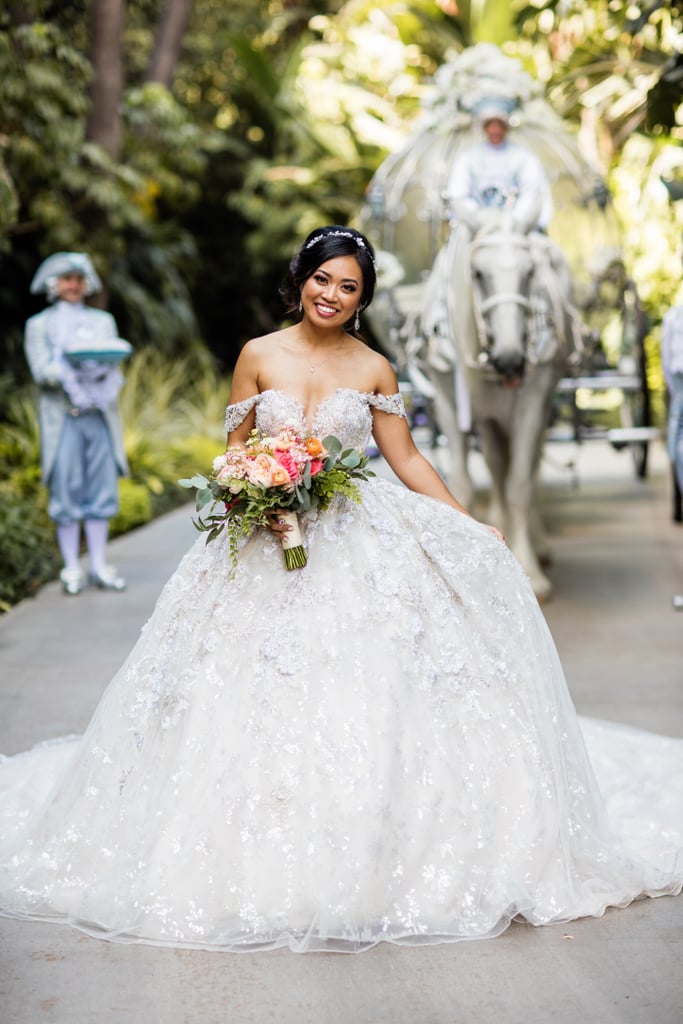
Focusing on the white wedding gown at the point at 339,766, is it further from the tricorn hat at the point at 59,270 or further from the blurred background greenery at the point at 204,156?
the tricorn hat at the point at 59,270

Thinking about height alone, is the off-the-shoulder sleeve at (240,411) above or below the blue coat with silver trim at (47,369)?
above

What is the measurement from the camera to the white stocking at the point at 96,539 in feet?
33.1

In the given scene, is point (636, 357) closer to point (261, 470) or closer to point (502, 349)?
point (502, 349)

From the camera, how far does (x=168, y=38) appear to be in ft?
60.6

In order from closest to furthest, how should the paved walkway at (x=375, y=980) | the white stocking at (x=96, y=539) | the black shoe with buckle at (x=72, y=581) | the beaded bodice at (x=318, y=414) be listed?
the paved walkway at (x=375, y=980)
the beaded bodice at (x=318, y=414)
the black shoe with buckle at (x=72, y=581)
the white stocking at (x=96, y=539)

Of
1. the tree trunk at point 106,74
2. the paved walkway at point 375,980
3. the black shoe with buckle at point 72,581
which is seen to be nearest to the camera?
the paved walkway at point 375,980

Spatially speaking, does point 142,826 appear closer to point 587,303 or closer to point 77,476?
point 77,476

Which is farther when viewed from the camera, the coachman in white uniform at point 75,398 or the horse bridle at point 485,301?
the coachman in white uniform at point 75,398

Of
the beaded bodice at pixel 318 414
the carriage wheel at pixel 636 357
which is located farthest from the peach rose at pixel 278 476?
the carriage wheel at pixel 636 357

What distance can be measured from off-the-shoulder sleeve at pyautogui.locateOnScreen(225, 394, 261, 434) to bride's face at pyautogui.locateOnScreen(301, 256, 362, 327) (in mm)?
337

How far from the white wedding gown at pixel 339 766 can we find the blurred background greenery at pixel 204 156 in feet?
12.3

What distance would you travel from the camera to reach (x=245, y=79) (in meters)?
26.7

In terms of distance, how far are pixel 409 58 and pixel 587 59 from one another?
4942 millimetres

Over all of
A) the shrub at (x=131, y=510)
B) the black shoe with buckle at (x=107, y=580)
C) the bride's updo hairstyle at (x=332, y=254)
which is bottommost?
the shrub at (x=131, y=510)
